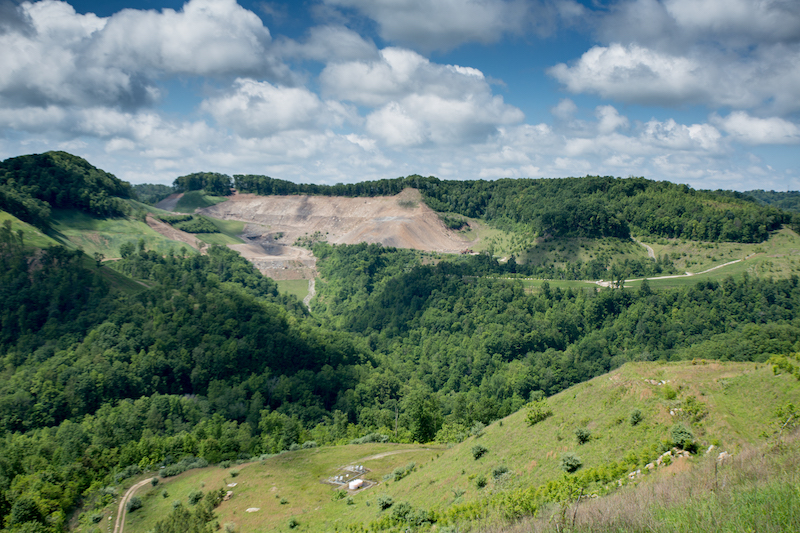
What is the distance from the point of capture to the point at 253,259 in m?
177

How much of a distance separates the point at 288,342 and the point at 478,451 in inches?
2789

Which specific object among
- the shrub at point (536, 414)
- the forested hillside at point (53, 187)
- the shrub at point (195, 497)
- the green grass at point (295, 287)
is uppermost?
the forested hillside at point (53, 187)

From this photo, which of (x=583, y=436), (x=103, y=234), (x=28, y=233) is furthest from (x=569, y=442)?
(x=103, y=234)

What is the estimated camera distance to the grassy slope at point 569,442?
2289 centimetres

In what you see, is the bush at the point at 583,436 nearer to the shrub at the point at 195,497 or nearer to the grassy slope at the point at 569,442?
the grassy slope at the point at 569,442

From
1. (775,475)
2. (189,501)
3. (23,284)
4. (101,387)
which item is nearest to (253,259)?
(23,284)

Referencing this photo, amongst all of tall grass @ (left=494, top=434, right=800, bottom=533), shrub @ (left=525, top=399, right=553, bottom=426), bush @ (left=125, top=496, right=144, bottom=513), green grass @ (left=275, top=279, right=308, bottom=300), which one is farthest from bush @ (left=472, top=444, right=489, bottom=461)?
green grass @ (left=275, top=279, right=308, bottom=300)

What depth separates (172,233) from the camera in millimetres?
168625

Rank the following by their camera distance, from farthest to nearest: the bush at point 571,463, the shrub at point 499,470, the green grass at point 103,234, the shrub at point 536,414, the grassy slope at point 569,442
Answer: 1. the green grass at point 103,234
2. the shrub at point 536,414
3. the shrub at point 499,470
4. the bush at point 571,463
5. the grassy slope at point 569,442

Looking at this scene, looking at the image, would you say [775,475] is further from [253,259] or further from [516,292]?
[253,259]

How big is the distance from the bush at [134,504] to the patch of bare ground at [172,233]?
137253 mm

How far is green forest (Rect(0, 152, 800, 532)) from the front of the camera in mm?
60594

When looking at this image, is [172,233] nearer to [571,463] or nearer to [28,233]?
[28,233]

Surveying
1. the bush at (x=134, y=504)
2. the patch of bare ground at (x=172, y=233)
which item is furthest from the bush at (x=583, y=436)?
the patch of bare ground at (x=172, y=233)
